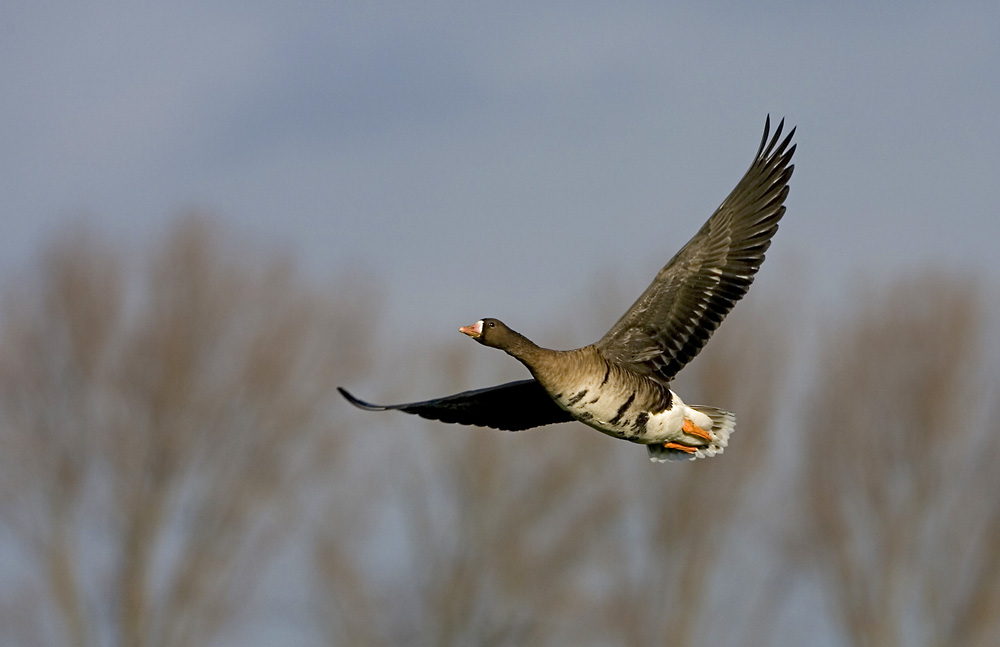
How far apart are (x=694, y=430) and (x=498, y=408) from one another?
1500mm

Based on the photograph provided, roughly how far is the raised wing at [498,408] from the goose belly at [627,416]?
958 millimetres

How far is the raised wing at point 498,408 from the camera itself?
1107 cm

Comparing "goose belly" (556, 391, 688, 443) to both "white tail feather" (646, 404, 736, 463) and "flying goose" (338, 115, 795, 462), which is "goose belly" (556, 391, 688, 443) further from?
"white tail feather" (646, 404, 736, 463)

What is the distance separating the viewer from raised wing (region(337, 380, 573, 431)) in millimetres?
11070

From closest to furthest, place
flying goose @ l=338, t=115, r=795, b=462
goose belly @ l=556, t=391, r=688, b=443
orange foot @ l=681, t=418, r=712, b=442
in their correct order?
goose belly @ l=556, t=391, r=688, b=443
flying goose @ l=338, t=115, r=795, b=462
orange foot @ l=681, t=418, r=712, b=442

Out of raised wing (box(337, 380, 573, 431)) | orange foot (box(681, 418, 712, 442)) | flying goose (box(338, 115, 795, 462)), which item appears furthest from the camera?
raised wing (box(337, 380, 573, 431))

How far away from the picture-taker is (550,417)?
11.5 meters

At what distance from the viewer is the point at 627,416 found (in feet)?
32.7

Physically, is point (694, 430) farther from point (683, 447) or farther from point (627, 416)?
point (627, 416)

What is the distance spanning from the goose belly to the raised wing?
958 mm

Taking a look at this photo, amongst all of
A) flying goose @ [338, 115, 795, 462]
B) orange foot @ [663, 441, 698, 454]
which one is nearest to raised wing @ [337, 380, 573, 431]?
flying goose @ [338, 115, 795, 462]

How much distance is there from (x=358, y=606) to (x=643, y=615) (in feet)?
19.5

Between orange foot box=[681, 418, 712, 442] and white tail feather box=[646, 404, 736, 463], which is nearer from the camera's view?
orange foot box=[681, 418, 712, 442]

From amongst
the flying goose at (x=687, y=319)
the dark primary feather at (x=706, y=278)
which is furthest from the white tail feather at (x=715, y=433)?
the dark primary feather at (x=706, y=278)
